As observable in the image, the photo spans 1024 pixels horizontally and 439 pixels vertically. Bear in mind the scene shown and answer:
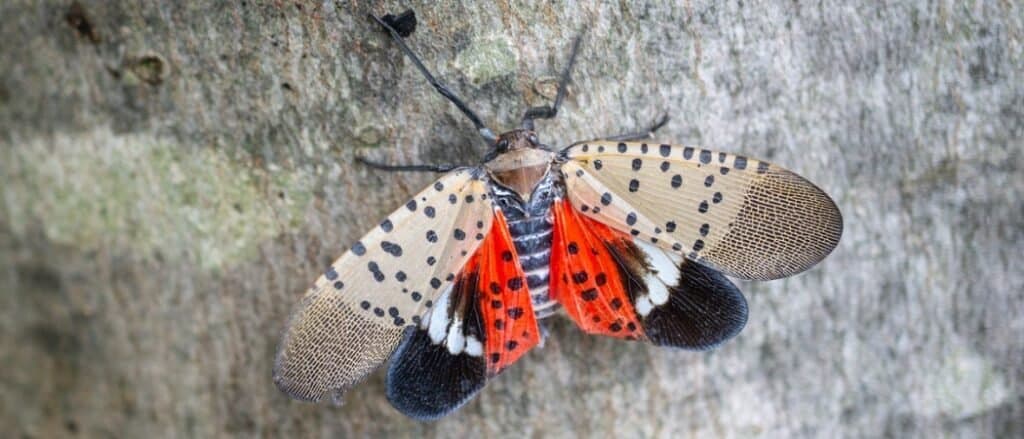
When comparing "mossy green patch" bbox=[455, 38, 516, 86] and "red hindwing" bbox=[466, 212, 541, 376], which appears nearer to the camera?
"mossy green patch" bbox=[455, 38, 516, 86]

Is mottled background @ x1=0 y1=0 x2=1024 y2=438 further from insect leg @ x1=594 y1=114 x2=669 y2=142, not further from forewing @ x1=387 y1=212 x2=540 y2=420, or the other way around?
forewing @ x1=387 y1=212 x2=540 y2=420

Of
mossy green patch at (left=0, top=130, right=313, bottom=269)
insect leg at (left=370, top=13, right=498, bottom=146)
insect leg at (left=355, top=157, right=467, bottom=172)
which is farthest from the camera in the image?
mossy green patch at (left=0, top=130, right=313, bottom=269)

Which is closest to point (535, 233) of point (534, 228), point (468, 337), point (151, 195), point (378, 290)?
point (534, 228)

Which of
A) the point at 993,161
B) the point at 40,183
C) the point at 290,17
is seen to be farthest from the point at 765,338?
the point at 40,183

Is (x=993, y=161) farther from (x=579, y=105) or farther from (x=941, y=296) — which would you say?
(x=579, y=105)

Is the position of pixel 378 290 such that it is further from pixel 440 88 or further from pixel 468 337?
pixel 440 88

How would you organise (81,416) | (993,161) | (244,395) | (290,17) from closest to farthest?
(290,17) < (993,161) < (244,395) < (81,416)

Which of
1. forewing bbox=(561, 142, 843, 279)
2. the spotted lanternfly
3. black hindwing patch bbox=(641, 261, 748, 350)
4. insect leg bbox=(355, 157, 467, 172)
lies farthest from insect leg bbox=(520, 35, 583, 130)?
black hindwing patch bbox=(641, 261, 748, 350)
